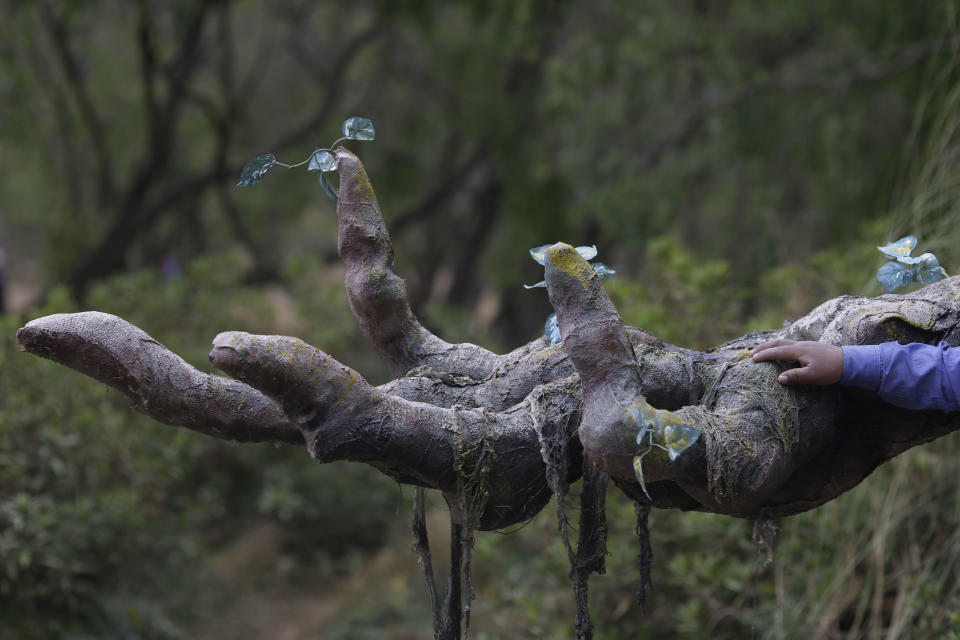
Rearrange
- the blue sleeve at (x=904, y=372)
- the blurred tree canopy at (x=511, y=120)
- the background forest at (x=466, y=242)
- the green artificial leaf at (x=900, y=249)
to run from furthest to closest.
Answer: the blurred tree canopy at (x=511, y=120) → the background forest at (x=466, y=242) → the green artificial leaf at (x=900, y=249) → the blue sleeve at (x=904, y=372)

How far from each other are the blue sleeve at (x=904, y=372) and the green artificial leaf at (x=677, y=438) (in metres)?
0.42

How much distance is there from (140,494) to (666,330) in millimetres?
2939

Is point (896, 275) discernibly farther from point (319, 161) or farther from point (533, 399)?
point (319, 161)

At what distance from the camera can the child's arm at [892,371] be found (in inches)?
67.8

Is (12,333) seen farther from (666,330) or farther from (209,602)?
(666,330)

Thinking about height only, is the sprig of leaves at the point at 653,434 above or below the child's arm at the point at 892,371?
below

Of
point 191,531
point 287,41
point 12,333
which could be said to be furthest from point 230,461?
point 287,41

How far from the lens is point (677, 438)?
59.1 inches

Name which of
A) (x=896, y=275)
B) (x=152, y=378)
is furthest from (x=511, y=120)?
(x=152, y=378)

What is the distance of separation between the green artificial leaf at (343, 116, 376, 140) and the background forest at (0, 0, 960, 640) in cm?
85

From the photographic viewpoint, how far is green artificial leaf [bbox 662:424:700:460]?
1489 mm

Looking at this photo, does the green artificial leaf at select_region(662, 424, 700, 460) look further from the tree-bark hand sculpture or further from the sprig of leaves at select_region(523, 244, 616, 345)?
the sprig of leaves at select_region(523, 244, 616, 345)

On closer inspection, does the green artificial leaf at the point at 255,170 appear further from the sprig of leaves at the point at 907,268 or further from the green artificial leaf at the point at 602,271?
the sprig of leaves at the point at 907,268

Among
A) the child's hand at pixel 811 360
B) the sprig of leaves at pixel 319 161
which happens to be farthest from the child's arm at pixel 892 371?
the sprig of leaves at pixel 319 161
